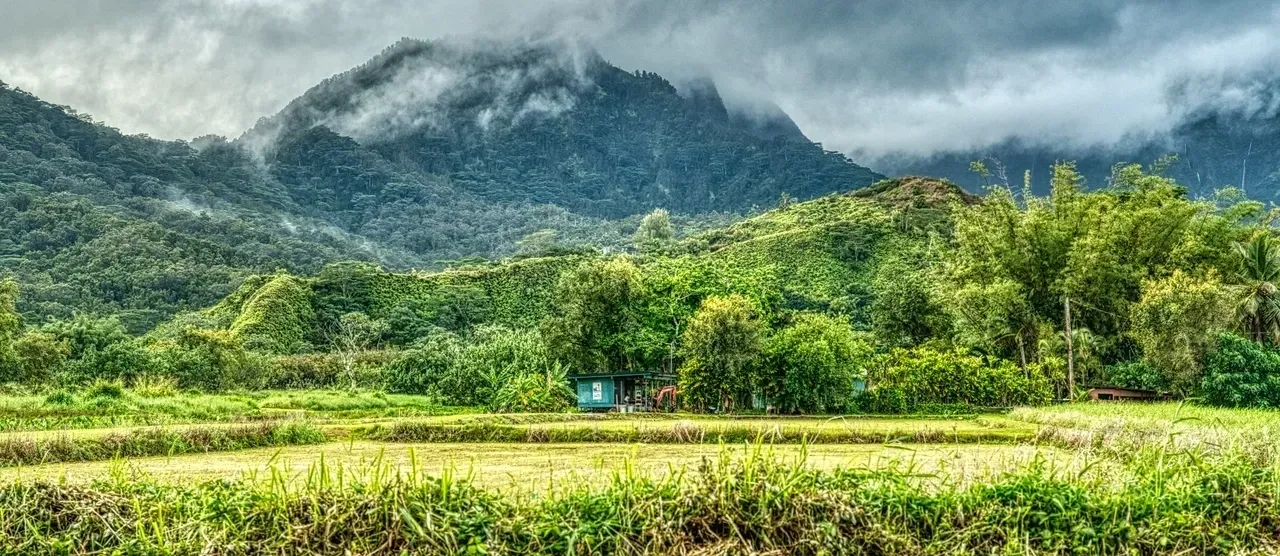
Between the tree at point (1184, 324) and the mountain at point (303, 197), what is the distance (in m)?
67.0

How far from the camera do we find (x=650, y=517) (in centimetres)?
641

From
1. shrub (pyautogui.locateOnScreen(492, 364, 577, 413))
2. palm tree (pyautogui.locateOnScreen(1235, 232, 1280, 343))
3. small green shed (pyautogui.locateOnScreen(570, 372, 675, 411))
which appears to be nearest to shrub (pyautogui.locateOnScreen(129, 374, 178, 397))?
shrub (pyautogui.locateOnScreen(492, 364, 577, 413))

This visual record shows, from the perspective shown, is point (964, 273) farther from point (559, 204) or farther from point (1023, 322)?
point (559, 204)

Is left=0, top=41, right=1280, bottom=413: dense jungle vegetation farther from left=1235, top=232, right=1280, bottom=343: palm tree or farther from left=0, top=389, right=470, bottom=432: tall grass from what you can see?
left=0, top=389, right=470, bottom=432: tall grass

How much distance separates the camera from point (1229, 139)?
13225 cm

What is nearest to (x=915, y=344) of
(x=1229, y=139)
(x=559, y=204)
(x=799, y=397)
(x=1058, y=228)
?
(x=1058, y=228)

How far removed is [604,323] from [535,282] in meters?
38.8

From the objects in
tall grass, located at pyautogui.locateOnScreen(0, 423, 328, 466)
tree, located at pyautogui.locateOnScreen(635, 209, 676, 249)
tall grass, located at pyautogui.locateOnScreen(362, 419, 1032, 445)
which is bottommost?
tall grass, located at pyautogui.locateOnScreen(362, 419, 1032, 445)

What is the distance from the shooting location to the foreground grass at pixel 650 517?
6328mm

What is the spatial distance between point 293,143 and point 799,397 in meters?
159

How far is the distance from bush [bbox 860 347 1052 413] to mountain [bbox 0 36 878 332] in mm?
59467

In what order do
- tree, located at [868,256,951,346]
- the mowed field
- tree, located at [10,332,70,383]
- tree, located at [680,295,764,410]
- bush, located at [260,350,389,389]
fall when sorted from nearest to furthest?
1. the mowed field
2. tree, located at [680,295,764,410]
3. tree, located at [10,332,70,383]
4. tree, located at [868,256,951,346]
5. bush, located at [260,350,389,389]

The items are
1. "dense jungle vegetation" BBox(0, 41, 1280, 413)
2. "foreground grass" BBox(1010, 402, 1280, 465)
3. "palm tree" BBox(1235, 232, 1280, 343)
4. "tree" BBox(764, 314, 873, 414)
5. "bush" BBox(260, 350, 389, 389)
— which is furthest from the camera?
"bush" BBox(260, 350, 389, 389)

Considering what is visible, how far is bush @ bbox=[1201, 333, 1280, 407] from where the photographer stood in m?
26.2
